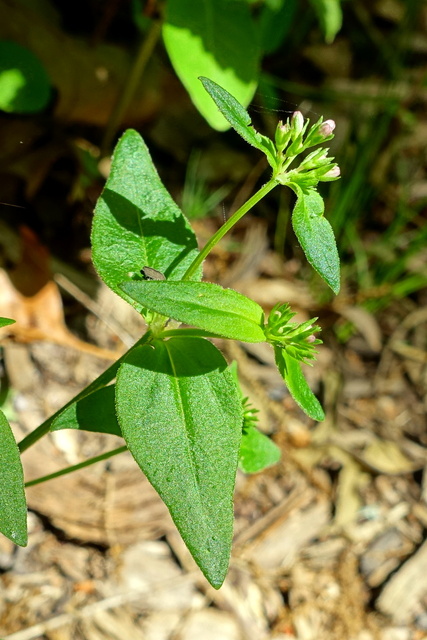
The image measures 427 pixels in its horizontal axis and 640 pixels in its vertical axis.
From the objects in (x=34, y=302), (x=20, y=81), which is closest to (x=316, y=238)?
(x=20, y=81)

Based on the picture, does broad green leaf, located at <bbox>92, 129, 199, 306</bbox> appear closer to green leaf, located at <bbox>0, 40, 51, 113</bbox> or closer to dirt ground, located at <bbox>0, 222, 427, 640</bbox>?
green leaf, located at <bbox>0, 40, 51, 113</bbox>

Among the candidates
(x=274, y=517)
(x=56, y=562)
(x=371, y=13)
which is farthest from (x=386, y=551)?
(x=371, y=13)

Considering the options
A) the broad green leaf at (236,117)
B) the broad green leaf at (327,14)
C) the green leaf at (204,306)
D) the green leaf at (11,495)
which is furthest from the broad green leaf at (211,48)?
the green leaf at (11,495)

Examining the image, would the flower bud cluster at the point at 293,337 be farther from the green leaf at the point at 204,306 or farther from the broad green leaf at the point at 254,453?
the broad green leaf at the point at 254,453

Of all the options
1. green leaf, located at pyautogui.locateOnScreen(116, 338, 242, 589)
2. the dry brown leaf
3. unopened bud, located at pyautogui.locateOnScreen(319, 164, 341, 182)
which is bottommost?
the dry brown leaf

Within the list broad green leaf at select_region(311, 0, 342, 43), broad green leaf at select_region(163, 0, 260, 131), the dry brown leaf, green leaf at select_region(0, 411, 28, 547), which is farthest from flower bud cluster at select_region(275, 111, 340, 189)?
the dry brown leaf

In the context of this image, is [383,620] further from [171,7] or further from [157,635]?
[171,7]
